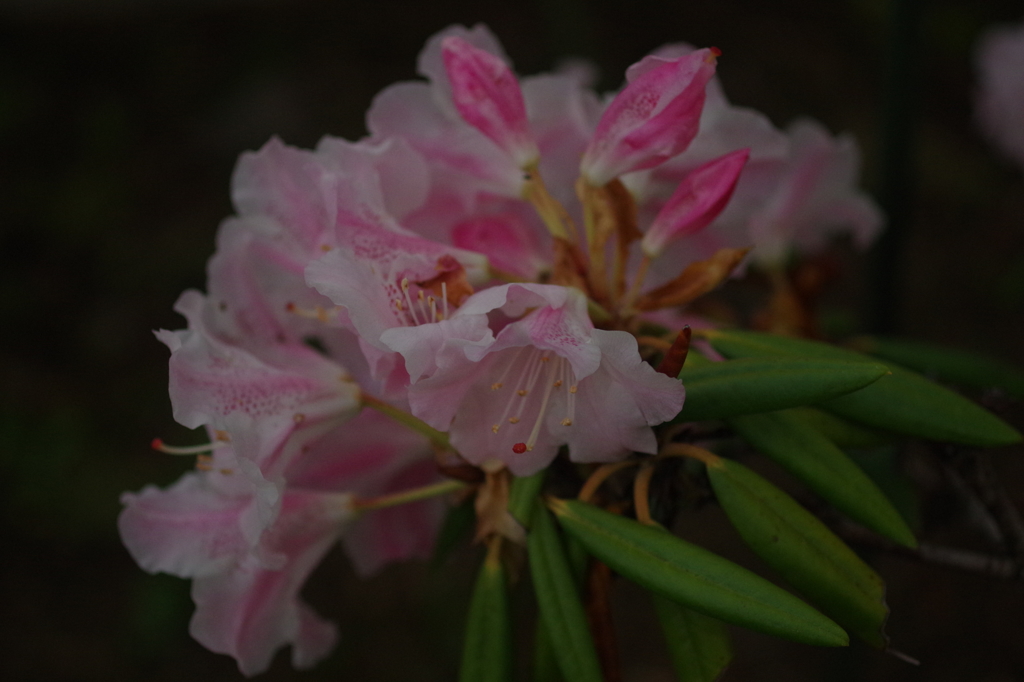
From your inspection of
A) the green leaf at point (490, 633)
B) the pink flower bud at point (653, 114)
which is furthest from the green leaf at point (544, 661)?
the pink flower bud at point (653, 114)

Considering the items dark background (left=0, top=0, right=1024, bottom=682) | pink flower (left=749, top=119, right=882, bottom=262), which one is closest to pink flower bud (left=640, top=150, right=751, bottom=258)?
pink flower (left=749, top=119, right=882, bottom=262)

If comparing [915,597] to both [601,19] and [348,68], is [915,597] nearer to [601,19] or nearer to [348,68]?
[601,19]

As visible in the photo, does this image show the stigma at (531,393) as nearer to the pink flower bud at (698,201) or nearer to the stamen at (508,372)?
the stamen at (508,372)

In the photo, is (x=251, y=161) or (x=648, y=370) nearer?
(x=648, y=370)

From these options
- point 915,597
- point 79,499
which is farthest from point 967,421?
point 79,499

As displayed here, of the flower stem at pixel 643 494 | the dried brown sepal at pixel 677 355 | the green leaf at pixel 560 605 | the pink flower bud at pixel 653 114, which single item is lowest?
the green leaf at pixel 560 605

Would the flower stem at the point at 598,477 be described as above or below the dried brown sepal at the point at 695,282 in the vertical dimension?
below
